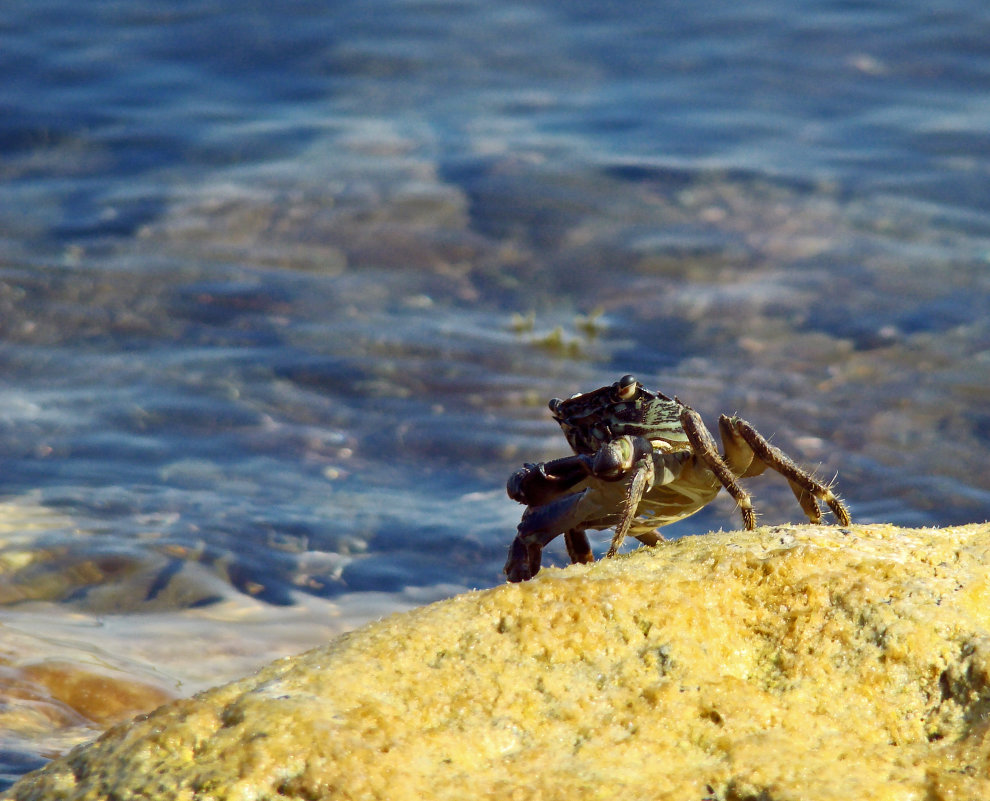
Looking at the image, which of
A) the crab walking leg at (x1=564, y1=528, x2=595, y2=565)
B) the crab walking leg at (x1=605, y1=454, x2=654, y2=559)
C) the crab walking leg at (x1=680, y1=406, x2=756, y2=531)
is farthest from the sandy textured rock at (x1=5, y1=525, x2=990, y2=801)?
the crab walking leg at (x1=564, y1=528, x2=595, y2=565)

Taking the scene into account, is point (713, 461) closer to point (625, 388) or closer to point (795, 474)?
point (795, 474)

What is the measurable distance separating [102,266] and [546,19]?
7.31 m

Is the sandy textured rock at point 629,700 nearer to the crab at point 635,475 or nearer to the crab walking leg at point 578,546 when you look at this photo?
the crab at point 635,475

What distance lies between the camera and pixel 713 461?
12.1 feet

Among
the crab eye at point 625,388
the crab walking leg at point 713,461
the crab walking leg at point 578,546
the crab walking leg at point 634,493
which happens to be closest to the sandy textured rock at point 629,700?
the crab walking leg at point 634,493

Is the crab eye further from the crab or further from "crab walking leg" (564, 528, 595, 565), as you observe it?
"crab walking leg" (564, 528, 595, 565)

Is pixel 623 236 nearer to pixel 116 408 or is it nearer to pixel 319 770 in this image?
pixel 116 408

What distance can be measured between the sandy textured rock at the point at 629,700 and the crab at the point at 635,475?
79cm

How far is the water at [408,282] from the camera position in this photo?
6.33 metres

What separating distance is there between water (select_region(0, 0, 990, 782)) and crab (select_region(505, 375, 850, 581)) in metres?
1.77

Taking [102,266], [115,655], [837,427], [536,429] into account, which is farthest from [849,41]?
[115,655]

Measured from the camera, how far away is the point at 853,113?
12789mm

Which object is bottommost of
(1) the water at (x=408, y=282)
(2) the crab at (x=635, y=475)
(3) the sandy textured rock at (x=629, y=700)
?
(1) the water at (x=408, y=282)

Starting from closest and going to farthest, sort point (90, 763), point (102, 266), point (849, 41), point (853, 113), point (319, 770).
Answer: point (319, 770)
point (90, 763)
point (102, 266)
point (853, 113)
point (849, 41)
